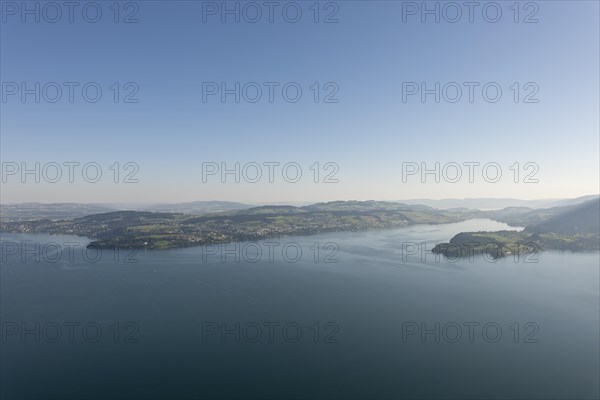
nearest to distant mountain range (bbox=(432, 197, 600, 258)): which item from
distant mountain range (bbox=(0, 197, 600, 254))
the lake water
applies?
distant mountain range (bbox=(0, 197, 600, 254))

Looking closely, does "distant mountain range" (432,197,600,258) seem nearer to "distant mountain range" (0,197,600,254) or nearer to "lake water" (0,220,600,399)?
"distant mountain range" (0,197,600,254)

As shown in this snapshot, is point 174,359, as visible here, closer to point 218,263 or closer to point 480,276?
point 218,263

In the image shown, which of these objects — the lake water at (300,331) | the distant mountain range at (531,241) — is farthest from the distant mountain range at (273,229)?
the lake water at (300,331)

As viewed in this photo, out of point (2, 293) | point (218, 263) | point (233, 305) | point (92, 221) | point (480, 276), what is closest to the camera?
point (233, 305)

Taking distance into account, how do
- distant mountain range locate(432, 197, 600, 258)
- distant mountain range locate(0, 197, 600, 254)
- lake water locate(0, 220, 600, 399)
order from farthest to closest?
1. distant mountain range locate(0, 197, 600, 254)
2. distant mountain range locate(432, 197, 600, 258)
3. lake water locate(0, 220, 600, 399)

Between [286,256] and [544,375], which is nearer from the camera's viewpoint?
[544,375]

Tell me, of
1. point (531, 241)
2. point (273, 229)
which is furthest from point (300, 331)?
point (273, 229)

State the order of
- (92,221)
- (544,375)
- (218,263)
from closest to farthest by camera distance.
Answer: (544,375) → (218,263) → (92,221)

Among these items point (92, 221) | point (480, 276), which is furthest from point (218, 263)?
point (92, 221)

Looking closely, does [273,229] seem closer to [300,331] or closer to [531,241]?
[531,241]
